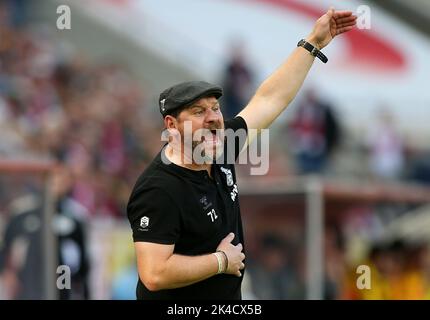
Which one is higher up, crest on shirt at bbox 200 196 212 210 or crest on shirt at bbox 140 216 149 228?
crest on shirt at bbox 200 196 212 210

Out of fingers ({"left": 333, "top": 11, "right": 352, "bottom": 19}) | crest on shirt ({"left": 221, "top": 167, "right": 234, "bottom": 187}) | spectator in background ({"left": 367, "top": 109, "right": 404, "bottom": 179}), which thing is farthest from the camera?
spectator in background ({"left": 367, "top": 109, "right": 404, "bottom": 179})

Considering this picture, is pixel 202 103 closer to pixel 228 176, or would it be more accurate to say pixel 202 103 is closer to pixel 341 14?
pixel 228 176

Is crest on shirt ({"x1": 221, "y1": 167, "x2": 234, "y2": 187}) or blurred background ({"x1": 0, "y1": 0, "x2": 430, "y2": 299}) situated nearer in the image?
crest on shirt ({"x1": 221, "y1": 167, "x2": 234, "y2": 187})

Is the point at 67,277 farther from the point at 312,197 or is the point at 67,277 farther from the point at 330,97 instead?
the point at 330,97

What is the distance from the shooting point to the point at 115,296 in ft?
38.8

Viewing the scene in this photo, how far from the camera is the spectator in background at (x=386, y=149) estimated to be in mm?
18922

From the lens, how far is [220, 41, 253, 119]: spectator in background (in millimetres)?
19234

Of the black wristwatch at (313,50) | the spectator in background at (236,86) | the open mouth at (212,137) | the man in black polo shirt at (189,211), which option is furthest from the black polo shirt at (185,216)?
the spectator in background at (236,86)

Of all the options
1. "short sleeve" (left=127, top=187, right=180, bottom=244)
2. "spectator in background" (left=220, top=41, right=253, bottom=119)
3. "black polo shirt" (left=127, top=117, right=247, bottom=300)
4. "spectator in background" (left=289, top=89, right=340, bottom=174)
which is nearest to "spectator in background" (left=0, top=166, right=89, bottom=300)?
"black polo shirt" (left=127, top=117, right=247, bottom=300)

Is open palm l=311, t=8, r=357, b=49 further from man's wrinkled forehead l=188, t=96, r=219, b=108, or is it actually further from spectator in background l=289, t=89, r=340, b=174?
spectator in background l=289, t=89, r=340, b=174

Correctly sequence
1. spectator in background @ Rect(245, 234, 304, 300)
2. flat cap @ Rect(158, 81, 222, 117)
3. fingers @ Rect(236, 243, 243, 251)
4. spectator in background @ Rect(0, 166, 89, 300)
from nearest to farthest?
flat cap @ Rect(158, 81, 222, 117)
fingers @ Rect(236, 243, 243, 251)
spectator in background @ Rect(0, 166, 89, 300)
spectator in background @ Rect(245, 234, 304, 300)

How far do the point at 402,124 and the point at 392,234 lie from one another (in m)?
5.83

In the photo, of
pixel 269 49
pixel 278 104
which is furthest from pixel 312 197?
pixel 269 49
